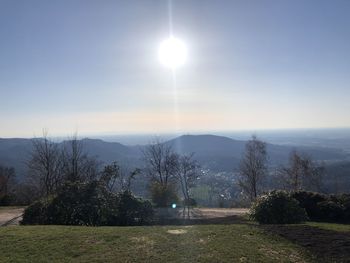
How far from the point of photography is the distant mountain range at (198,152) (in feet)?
417

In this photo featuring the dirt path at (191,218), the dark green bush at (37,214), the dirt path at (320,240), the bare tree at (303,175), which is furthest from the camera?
the bare tree at (303,175)

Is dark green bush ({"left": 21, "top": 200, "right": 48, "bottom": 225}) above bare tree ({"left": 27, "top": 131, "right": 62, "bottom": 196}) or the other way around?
the other way around

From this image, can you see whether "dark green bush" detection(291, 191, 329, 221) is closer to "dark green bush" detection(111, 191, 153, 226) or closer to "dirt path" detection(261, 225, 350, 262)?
"dirt path" detection(261, 225, 350, 262)

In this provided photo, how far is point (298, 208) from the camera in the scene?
709 inches

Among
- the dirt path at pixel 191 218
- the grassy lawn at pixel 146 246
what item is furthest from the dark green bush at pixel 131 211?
the grassy lawn at pixel 146 246

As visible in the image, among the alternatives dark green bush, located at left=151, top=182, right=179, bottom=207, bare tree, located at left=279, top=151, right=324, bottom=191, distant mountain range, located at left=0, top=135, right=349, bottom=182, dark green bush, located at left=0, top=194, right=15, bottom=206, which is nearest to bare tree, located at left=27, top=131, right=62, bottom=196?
dark green bush, located at left=0, top=194, right=15, bottom=206

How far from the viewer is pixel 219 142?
189625 mm

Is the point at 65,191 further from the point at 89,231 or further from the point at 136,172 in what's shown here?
the point at 136,172

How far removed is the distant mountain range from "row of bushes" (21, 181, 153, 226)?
93.3 meters

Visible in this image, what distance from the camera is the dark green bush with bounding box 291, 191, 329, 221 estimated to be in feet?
67.1

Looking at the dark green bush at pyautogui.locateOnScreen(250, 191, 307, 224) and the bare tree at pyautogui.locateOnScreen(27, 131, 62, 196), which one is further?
the bare tree at pyautogui.locateOnScreen(27, 131, 62, 196)

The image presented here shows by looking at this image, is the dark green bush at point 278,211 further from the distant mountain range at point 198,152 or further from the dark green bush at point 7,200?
the distant mountain range at point 198,152

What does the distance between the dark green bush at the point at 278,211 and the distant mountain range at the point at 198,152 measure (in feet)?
321

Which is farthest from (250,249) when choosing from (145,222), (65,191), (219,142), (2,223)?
(219,142)
